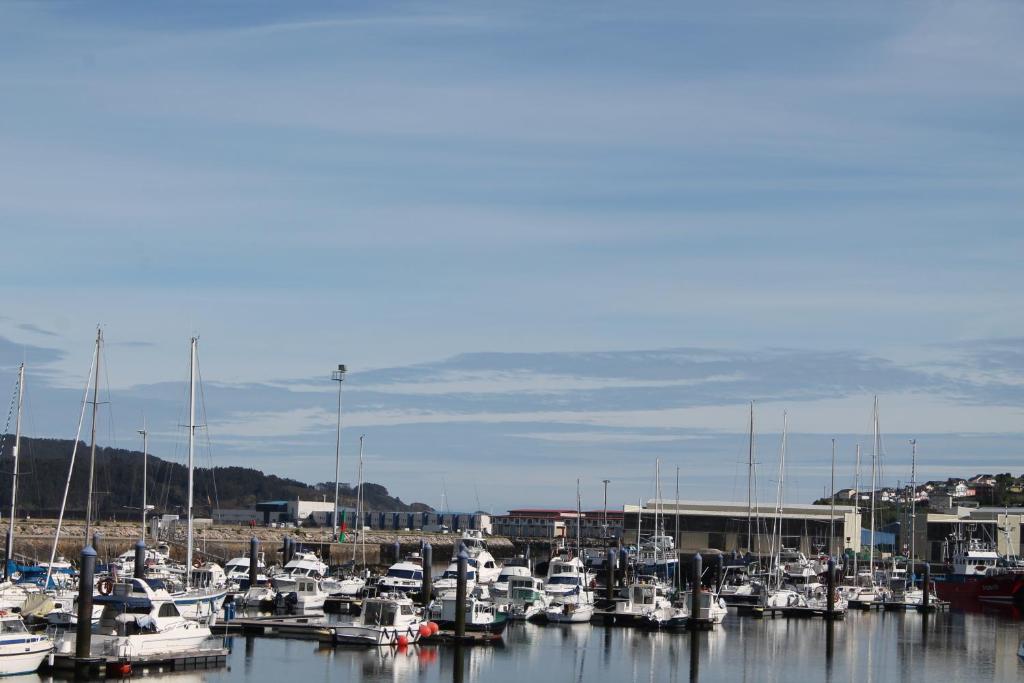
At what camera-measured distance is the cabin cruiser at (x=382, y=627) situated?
5997 centimetres

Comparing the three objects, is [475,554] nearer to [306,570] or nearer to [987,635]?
[306,570]

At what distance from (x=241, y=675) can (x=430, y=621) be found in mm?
12952

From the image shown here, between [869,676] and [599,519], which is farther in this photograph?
[599,519]

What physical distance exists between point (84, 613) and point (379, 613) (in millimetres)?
16379

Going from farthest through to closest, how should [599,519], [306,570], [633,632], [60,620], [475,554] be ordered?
[599,519], [475,554], [306,570], [633,632], [60,620]

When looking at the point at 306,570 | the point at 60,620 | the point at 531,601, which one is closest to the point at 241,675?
the point at 60,620

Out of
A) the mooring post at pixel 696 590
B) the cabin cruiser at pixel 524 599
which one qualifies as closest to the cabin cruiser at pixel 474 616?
the cabin cruiser at pixel 524 599

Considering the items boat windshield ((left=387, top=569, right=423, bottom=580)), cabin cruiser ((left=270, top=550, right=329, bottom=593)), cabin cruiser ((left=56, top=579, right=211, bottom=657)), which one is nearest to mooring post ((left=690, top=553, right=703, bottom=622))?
Result: boat windshield ((left=387, top=569, right=423, bottom=580))

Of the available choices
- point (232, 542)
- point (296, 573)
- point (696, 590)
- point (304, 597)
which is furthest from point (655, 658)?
point (232, 542)

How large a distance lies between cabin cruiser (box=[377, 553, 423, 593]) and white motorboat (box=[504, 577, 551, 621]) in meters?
6.53

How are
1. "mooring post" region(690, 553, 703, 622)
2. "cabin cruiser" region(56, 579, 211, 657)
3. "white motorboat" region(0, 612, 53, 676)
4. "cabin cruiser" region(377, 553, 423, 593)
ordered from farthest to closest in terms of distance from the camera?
"cabin cruiser" region(377, 553, 423, 593), "mooring post" region(690, 553, 703, 622), "cabin cruiser" region(56, 579, 211, 657), "white motorboat" region(0, 612, 53, 676)

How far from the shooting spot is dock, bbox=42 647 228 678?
4794 cm

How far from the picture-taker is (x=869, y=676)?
61.3 m

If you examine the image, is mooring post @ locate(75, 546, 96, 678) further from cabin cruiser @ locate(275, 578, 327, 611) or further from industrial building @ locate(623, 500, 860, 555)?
industrial building @ locate(623, 500, 860, 555)
